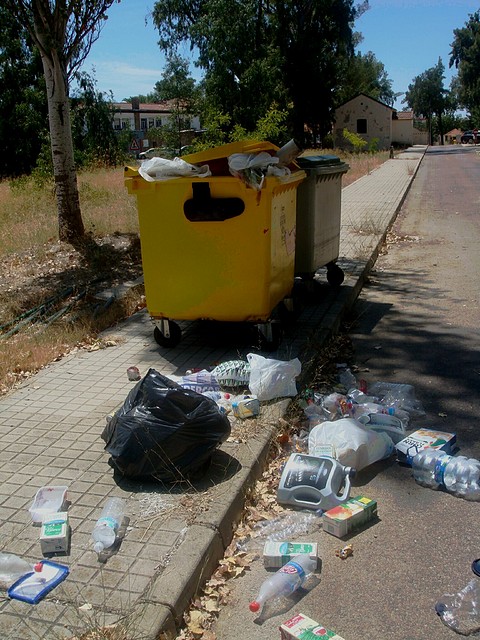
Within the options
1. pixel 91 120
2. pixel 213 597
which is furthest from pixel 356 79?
pixel 213 597

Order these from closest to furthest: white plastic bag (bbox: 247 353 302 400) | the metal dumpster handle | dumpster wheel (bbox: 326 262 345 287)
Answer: white plastic bag (bbox: 247 353 302 400), the metal dumpster handle, dumpster wheel (bbox: 326 262 345 287)

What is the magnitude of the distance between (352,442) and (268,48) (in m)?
38.5

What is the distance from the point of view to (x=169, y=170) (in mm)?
4949

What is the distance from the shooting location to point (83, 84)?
3047 cm

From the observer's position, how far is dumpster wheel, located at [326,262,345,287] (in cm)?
757

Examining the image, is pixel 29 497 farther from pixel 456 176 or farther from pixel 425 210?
pixel 456 176

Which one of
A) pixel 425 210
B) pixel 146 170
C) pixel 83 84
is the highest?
pixel 83 84

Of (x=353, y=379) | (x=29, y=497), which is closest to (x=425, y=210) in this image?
(x=353, y=379)

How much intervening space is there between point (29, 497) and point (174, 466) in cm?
74

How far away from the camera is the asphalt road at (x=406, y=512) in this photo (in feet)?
8.45

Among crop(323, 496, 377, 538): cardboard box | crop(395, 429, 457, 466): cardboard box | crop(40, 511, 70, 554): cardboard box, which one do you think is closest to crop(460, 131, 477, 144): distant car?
crop(395, 429, 457, 466): cardboard box

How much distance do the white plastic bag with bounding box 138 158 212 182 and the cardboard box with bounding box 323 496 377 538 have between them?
2.77 metres

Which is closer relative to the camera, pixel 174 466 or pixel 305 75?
pixel 174 466

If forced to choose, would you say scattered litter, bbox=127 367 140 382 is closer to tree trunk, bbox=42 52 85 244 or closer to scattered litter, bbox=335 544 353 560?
scattered litter, bbox=335 544 353 560
